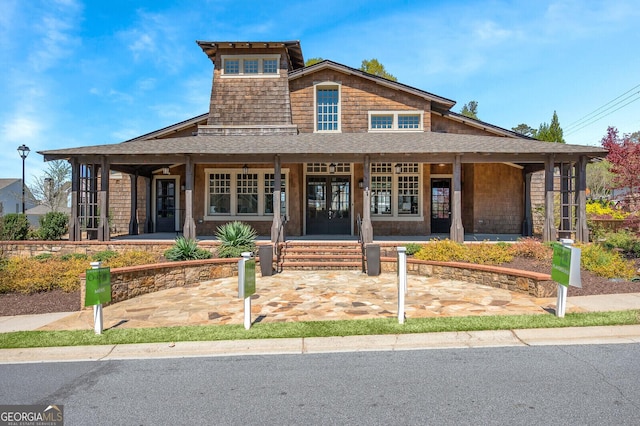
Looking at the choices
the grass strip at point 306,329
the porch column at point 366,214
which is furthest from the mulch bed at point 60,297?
the porch column at point 366,214

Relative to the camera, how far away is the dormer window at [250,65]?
17386mm

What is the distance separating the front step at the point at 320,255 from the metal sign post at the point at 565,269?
5.95 m

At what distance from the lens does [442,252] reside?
36.8 ft

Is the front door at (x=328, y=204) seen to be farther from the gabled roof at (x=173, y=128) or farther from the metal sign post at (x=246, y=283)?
the metal sign post at (x=246, y=283)

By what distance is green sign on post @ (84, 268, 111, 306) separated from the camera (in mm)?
5559

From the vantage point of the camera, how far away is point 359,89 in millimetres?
17141

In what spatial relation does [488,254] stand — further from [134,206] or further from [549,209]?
[134,206]

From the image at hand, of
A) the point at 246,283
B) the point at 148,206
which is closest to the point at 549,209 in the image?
the point at 246,283

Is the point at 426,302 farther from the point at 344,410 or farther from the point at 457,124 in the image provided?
the point at 457,124

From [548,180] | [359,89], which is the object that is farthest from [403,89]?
[548,180]

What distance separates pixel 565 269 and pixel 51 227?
1659 cm

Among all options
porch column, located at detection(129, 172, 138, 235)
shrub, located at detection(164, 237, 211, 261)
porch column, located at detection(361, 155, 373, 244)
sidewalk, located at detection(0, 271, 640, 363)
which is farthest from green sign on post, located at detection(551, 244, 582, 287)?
porch column, located at detection(129, 172, 138, 235)

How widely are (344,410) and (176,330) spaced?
344 cm

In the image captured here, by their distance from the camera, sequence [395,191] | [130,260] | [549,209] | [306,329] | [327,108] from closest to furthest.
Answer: [306,329]
[130,260]
[549,209]
[395,191]
[327,108]
